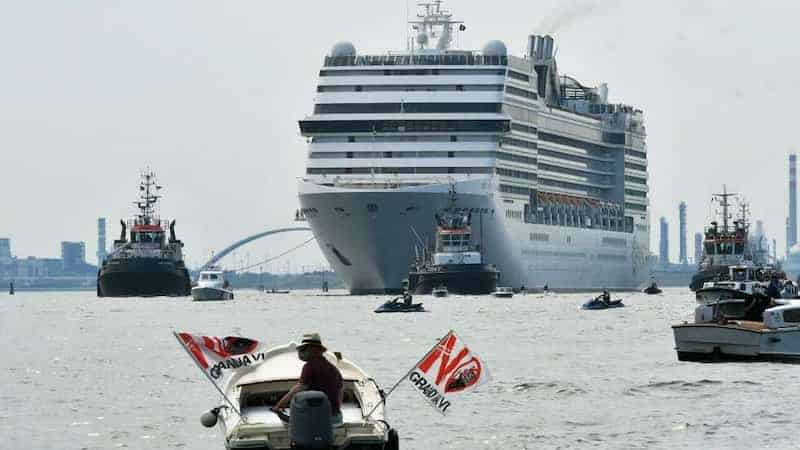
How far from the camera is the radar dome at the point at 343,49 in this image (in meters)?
167

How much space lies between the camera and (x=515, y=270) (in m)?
171

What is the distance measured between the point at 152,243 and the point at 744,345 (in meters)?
134

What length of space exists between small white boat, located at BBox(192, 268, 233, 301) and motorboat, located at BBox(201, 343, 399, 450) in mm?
133488

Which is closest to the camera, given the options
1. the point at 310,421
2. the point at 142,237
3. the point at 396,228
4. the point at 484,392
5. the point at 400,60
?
the point at 310,421

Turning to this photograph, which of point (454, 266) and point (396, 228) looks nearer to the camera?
point (396, 228)

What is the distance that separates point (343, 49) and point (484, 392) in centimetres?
11785

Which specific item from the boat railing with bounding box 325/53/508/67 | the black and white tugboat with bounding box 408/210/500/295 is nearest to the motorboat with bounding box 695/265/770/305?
the black and white tugboat with bounding box 408/210/500/295

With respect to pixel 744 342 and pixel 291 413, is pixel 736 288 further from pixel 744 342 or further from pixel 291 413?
pixel 291 413

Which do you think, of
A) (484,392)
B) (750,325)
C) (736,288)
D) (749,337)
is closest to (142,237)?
(736,288)

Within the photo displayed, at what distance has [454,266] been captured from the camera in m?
157

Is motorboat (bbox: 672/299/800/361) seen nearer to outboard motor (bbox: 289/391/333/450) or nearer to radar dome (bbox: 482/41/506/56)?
outboard motor (bbox: 289/391/333/450)

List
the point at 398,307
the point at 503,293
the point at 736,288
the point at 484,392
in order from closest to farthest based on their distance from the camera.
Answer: the point at 484,392, the point at 736,288, the point at 398,307, the point at 503,293

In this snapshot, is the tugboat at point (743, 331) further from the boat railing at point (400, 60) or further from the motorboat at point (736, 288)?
the boat railing at point (400, 60)

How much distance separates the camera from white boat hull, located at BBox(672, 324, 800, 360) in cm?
5672
